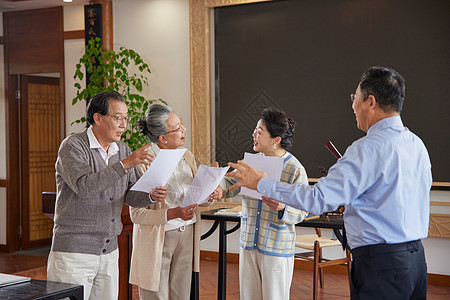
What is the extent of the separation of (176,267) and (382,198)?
49.9 inches

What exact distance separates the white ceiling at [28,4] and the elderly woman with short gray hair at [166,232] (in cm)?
414

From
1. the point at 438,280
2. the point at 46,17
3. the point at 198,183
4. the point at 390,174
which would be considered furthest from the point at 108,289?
the point at 46,17

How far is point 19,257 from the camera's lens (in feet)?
22.4

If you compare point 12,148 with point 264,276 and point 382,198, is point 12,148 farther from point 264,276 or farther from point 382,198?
point 382,198

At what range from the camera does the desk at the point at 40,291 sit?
2.04m

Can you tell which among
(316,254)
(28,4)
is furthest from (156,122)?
(28,4)

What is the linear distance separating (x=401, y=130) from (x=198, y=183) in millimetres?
989

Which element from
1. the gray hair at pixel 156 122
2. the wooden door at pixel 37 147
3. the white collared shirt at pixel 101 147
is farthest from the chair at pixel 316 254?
the wooden door at pixel 37 147

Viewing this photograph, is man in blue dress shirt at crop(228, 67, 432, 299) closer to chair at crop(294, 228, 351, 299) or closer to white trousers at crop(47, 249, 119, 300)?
white trousers at crop(47, 249, 119, 300)

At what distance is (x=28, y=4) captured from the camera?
679cm

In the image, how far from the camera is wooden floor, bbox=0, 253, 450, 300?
190 inches

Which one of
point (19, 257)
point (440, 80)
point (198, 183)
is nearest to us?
point (198, 183)

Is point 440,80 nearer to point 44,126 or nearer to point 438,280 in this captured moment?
point 438,280

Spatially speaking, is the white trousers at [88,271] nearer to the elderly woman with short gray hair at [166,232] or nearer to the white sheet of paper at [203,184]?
the elderly woman with short gray hair at [166,232]
